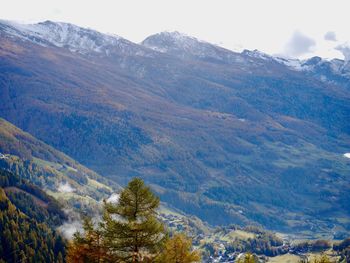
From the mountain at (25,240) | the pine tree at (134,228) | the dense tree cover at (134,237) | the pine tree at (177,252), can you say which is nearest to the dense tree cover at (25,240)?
the mountain at (25,240)

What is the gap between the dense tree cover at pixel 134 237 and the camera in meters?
37.2

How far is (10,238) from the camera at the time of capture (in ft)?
529

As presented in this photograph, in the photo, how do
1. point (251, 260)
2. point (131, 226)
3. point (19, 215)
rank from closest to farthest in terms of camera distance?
point (131, 226) < point (251, 260) < point (19, 215)

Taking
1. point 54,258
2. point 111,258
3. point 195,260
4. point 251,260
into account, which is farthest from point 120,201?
point 54,258

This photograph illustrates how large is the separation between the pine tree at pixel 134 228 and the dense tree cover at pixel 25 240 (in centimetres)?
11245

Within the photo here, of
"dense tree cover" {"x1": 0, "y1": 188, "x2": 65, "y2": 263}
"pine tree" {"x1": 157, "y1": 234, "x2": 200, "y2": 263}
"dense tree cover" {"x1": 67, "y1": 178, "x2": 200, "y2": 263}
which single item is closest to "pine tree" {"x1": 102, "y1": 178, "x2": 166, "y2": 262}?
"dense tree cover" {"x1": 67, "y1": 178, "x2": 200, "y2": 263}

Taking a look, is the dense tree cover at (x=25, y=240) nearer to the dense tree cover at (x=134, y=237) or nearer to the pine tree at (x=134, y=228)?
the dense tree cover at (x=134, y=237)

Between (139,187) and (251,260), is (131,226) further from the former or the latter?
(251,260)

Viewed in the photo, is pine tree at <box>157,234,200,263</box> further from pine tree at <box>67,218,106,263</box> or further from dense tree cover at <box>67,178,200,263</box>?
pine tree at <box>67,218,106,263</box>

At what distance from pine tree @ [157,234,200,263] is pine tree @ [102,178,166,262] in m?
0.82

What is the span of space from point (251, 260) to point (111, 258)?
11292 millimetres

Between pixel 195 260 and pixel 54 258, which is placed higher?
pixel 195 260

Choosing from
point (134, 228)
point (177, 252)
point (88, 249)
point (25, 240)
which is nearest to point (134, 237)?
point (134, 228)

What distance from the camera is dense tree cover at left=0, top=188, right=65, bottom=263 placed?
154375 mm
